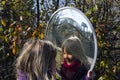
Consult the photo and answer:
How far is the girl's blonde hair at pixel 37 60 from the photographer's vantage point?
10.4 ft

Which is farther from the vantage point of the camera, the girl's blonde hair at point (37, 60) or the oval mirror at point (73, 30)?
the oval mirror at point (73, 30)

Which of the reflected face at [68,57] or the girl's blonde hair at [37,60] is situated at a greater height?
the girl's blonde hair at [37,60]

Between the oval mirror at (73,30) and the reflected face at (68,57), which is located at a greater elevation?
the oval mirror at (73,30)

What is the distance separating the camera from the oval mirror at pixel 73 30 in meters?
3.69

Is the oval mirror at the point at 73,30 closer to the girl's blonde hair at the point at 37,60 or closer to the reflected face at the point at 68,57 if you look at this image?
the reflected face at the point at 68,57

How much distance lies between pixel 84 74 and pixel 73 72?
115 millimetres

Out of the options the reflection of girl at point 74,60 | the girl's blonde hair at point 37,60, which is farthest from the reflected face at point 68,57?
the girl's blonde hair at point 37,60

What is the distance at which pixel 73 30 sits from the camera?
4.06 meters

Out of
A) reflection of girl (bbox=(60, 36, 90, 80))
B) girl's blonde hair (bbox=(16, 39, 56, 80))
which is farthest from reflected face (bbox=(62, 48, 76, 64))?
girl's blonde hair (bbox=(16, 39, 56, 80))

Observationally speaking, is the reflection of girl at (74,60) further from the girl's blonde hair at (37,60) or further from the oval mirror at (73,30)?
the girl's blonde hair at (37,60)

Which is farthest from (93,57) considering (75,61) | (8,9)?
(8,9)

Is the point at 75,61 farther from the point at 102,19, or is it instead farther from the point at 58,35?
the point at 102,19

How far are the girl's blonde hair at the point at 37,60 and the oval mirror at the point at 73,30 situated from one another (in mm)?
541

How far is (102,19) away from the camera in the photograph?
5.30 metres
